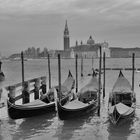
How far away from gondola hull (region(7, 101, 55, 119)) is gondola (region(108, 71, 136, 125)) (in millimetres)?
3484

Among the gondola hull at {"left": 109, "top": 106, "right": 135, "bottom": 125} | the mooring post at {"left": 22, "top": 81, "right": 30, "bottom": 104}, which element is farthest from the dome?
the gondola hull at {"left": 109, "top": 106, "right": 135, "bottom": 125}

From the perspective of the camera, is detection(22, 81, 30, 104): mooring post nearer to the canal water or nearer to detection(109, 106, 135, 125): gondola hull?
the canal water

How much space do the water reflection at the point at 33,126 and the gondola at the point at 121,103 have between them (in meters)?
3.30

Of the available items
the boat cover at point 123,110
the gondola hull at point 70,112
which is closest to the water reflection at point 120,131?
the boat cover at point 123,110

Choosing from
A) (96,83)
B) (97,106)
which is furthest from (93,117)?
(96,83)

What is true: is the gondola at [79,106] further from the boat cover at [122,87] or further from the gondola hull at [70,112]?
the boat cover at [122,87]

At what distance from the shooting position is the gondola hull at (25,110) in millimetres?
13992

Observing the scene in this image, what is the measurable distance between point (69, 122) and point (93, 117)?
1.84 metres

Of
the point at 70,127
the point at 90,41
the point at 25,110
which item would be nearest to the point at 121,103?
the point at 70,127

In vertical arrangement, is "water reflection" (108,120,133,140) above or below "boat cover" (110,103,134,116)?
Answer: below

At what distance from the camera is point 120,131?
12.9 metres

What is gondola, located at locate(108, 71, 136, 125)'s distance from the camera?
1360 centimetres

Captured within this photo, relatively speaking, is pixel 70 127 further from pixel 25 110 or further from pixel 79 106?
pixel 25 110

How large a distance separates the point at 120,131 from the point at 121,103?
2871mm
